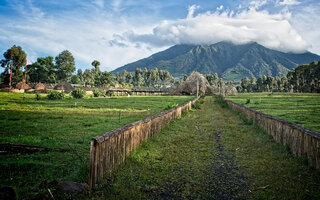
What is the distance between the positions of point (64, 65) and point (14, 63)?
3680 centimetres

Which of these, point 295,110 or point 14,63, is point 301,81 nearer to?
point 295,110

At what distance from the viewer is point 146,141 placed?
7.43 metres

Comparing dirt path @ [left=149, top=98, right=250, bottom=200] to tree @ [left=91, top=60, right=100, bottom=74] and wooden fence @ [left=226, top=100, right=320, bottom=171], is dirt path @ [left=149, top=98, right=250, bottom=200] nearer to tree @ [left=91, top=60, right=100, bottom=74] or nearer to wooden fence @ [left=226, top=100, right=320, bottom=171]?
wooden fence @ [left=226, top=100, right=320, bottom=171]

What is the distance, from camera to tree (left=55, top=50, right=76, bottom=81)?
102 metres

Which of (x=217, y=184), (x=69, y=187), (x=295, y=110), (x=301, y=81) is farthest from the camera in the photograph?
(x=301, y=81)

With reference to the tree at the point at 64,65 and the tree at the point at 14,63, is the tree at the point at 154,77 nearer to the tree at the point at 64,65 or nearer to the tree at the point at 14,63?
the tree at the point at 64,65

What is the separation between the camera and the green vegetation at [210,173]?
160 inches

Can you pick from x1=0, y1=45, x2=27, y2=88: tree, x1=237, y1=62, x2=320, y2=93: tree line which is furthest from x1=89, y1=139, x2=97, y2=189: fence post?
x1=237, y1=62, x2=320, y2=93: tree line

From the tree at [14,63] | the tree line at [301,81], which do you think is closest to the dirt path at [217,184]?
the tree at [14,63]

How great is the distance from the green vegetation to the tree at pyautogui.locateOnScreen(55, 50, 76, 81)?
107 meters

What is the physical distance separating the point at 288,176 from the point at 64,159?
582cm

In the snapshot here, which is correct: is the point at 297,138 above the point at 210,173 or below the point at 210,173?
above

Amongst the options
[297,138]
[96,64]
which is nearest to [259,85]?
[96,64]

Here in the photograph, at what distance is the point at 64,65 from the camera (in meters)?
103
